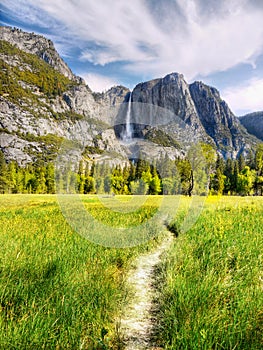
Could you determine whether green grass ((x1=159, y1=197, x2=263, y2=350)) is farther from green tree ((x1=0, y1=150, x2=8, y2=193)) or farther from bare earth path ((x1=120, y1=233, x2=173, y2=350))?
green tree ((x1=0, y1=150, x2=8, y2=193))

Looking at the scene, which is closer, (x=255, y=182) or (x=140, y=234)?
(x=140, y=234)

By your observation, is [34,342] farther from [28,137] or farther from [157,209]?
[28,137]

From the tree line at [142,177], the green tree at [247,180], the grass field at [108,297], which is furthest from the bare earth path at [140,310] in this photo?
the green tree at [247,180]

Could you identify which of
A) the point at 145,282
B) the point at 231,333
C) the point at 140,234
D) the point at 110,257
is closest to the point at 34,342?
the point at 231,333

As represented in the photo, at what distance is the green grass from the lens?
10.7 ft

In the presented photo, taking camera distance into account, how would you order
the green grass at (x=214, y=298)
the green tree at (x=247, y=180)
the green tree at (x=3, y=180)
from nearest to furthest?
the green grass at (x=214, y=298)
the green tree at (x=247, y=180)
the green tree at (x=3, y=180)

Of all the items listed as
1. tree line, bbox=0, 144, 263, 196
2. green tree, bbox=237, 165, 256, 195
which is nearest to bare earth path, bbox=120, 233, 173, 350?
tree line, bbox=0, 144, 263, 196

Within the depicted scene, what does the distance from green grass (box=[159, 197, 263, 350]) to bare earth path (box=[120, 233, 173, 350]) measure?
26cm

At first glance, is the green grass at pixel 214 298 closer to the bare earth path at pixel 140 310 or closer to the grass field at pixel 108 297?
the grass field at pixel 108 297

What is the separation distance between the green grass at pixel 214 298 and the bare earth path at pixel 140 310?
262mm

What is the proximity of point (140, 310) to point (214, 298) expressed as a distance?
1.38 metres

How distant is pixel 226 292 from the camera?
14.6 ft

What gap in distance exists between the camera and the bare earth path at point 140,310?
152 inches

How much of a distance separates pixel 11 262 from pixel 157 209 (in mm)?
11656
